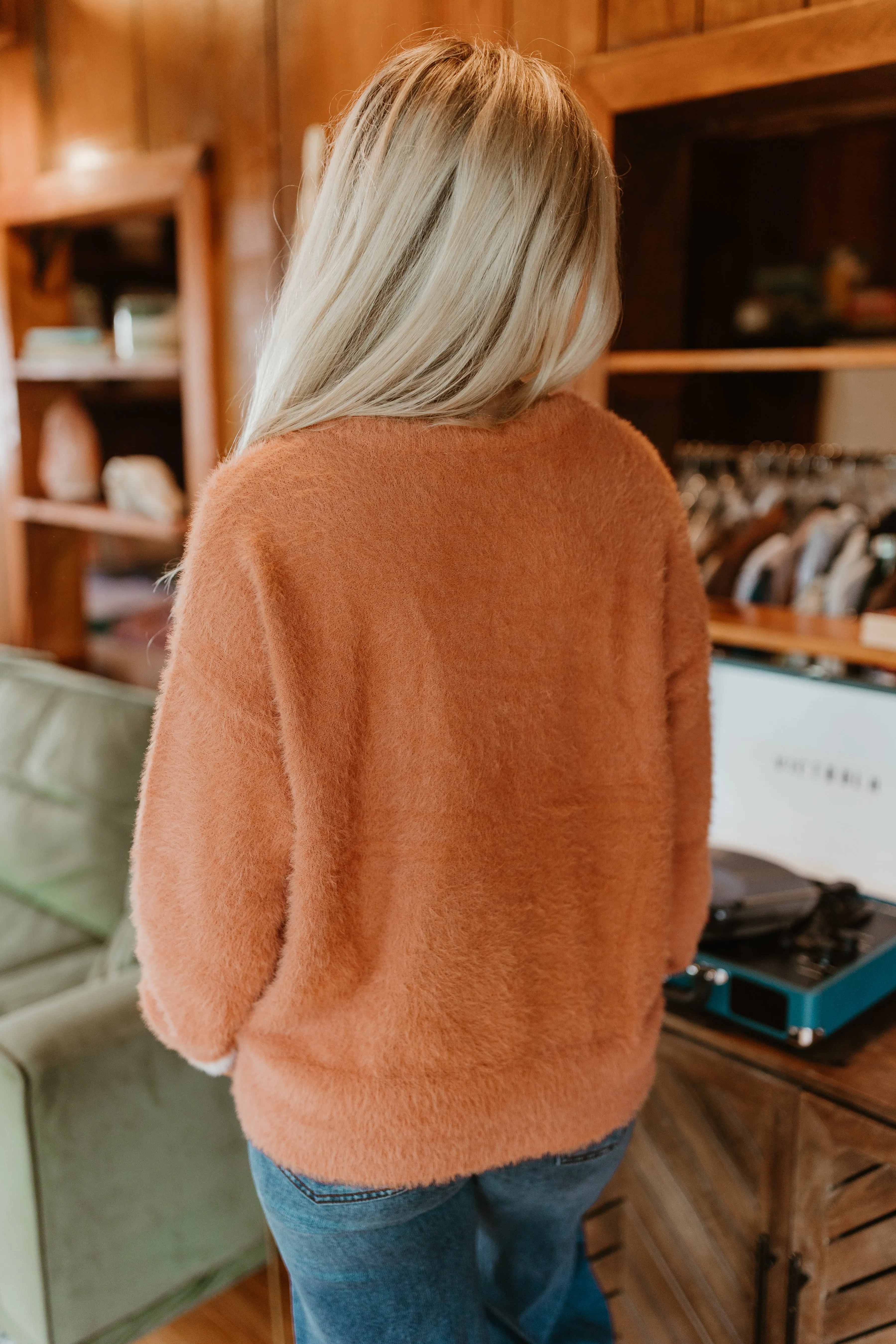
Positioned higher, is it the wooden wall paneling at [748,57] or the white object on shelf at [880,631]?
the wooden wall paneling at [748,57]

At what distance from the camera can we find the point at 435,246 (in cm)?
84

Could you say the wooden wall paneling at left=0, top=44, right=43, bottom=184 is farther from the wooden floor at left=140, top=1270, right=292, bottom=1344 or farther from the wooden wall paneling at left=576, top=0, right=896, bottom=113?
the wooden floor at left=140, top=1270, right=292, bottom=1344

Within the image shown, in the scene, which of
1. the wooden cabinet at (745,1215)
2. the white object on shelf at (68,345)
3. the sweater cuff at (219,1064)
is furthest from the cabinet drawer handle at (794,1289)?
the white object on shelf at (68,345)

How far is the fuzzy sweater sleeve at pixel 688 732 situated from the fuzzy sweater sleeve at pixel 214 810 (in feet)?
1.36

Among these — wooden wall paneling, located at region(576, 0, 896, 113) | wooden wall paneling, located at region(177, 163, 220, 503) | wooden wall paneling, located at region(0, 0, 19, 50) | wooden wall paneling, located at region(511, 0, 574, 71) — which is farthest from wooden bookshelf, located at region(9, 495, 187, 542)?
wooden wall paneling, located at region(576, 0, 896, 113)

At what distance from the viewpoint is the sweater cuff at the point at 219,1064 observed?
0.98 metres

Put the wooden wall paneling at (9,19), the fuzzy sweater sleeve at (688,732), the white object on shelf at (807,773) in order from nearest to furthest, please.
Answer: the fuzzy sweater sleeve at (688,732)
the white object on shelf at (807,773)
the wooden wall paneling at (9,19)

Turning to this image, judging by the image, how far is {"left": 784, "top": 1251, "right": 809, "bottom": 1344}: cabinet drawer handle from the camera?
1.25 m

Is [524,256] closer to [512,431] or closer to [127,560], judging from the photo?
[512,431]

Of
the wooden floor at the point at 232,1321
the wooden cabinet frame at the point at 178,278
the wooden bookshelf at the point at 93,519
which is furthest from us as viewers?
the wooden bookshelf at the point at 93,519

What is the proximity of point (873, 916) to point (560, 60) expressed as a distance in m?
1.25

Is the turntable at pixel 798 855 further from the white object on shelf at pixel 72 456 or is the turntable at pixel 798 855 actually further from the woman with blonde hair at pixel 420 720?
the white object on shelf at pixel 72 456

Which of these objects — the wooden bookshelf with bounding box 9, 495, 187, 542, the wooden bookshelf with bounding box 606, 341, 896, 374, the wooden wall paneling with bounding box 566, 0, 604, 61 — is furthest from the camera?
the wooden bookshelf with bounding box 9, 495, 187, 542

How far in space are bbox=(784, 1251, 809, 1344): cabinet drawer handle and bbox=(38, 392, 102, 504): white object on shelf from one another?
7.61 ft
